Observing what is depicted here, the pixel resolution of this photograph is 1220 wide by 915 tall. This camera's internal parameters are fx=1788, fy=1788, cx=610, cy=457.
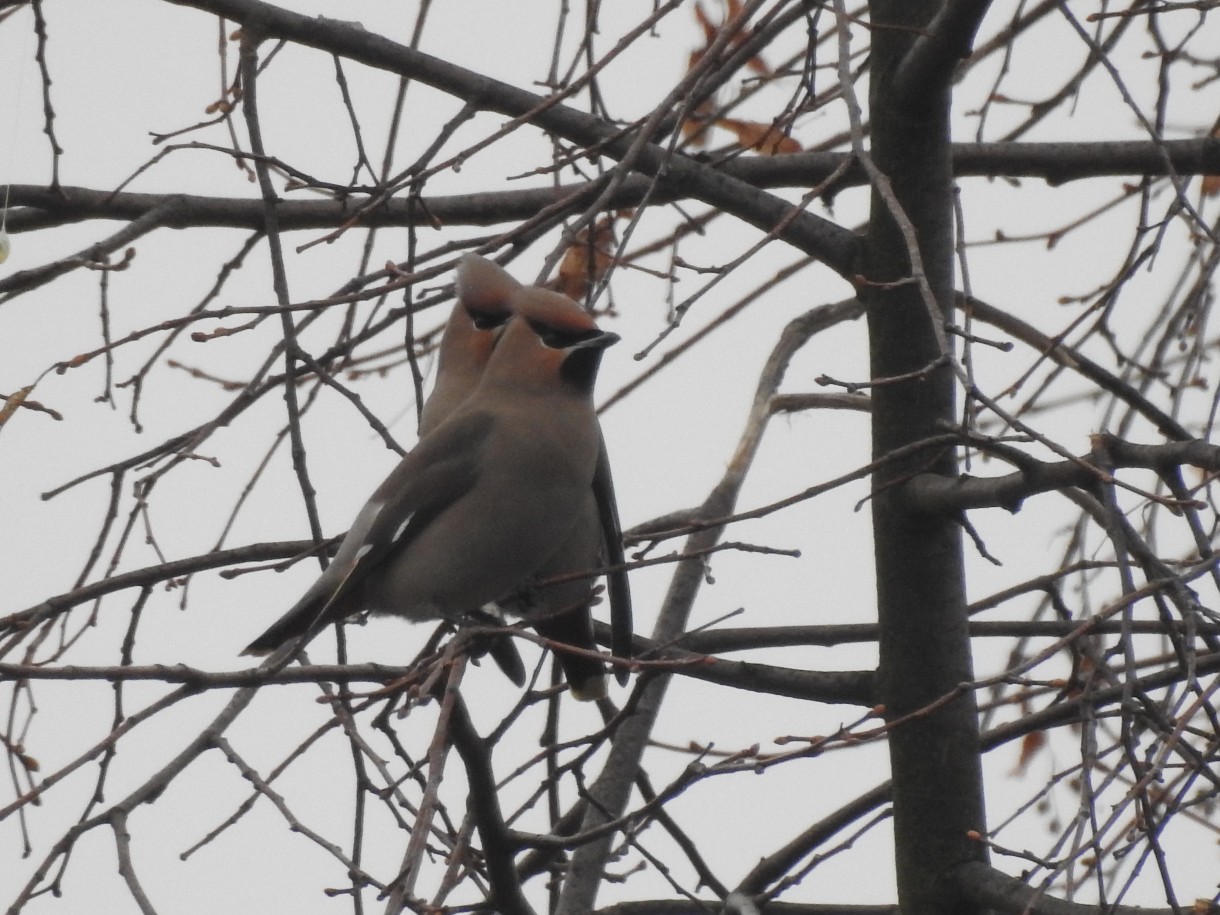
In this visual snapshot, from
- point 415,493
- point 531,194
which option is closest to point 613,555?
point 415,493

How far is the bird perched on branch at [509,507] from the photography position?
12.5ft

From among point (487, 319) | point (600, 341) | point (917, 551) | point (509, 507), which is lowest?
point (917, 551)

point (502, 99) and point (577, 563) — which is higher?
point (502, 99)

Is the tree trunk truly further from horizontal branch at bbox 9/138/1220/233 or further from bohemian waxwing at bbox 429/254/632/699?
bohemian waxwing at bbox 429/254/632/699

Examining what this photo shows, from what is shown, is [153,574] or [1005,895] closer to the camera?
[1005,895]

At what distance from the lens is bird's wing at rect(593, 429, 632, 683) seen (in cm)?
358

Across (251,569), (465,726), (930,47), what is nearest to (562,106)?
(930,47)

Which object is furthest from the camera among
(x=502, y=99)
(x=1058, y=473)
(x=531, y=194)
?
(x=531, y=194)

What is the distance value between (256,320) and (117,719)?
116cm

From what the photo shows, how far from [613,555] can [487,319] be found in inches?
26.4

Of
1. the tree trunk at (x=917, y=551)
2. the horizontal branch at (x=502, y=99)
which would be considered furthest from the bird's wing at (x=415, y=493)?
the tree trunk at (x=917, y=551)

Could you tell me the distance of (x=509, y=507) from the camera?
12.5 feet

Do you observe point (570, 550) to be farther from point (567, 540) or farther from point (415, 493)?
point (415, 493)

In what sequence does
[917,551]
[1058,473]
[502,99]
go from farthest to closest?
[502,99]
[917,551]
[1058,473]
